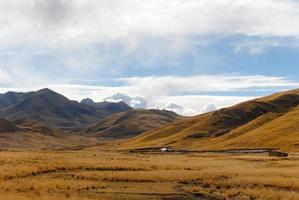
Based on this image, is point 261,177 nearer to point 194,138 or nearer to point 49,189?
point 49,189

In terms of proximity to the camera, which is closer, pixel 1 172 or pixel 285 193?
pixel 285 193

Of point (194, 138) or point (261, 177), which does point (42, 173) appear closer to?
point (261, 177)

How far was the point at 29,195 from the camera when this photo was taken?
31.6 metres

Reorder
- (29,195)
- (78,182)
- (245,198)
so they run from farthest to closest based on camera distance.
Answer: (78,182)
(245,198)
(29,195)

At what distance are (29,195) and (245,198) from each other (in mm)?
14864

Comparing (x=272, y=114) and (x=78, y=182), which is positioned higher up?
(x=272, y=114)

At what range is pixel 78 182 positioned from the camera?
3975 cm

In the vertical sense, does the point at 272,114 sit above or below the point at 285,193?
above

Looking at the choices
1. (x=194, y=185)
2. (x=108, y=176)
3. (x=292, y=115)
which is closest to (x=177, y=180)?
(x=194, y=185)

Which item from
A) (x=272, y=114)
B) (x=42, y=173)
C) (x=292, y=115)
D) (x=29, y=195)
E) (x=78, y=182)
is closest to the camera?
(x=29, y=195)

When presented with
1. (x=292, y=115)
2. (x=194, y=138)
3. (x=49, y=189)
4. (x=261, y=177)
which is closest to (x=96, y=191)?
(x=49, y=189)

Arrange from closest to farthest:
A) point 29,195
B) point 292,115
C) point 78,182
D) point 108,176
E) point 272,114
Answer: point 29,195 → point 78,182 → point 108,176 → point 292,115 → point 272,114

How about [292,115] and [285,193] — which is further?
[292,115]

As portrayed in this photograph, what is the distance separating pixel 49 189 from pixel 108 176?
9.19 m
